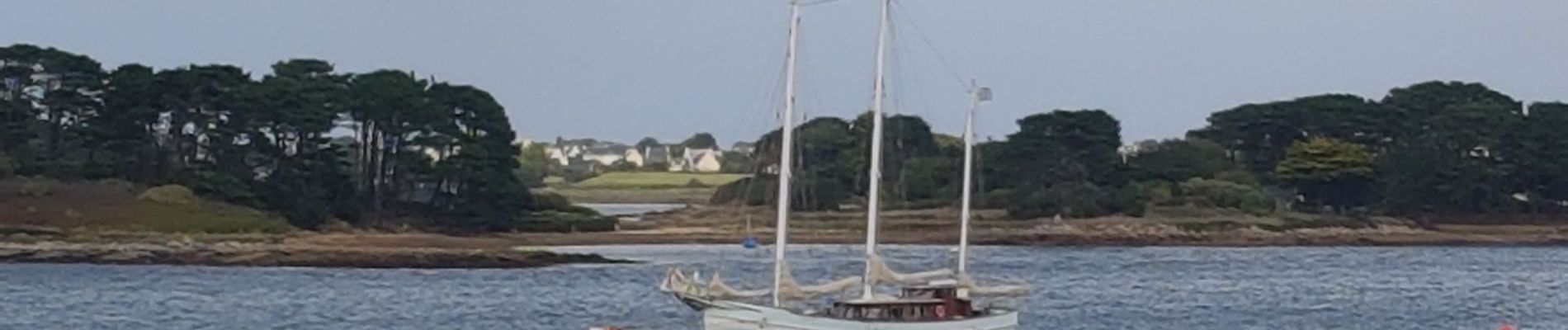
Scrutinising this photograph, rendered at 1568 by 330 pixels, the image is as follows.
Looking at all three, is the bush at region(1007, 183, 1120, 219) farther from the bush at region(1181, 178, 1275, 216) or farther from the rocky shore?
the rocky shore

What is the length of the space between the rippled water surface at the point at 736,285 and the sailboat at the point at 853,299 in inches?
545

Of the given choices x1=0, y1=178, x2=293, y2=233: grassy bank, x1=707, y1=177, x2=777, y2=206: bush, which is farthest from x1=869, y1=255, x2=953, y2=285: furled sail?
x1=707, y1=177, x2=777, y2=206: bush

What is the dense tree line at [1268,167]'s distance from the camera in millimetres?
147250

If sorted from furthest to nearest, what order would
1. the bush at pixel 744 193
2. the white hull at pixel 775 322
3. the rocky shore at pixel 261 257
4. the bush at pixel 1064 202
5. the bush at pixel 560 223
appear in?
the bush at pixel 1064 202 < the bush at pixel 560 223 < the bush at pixel 744 193 < the rocky shore at pixel 261 257 < the white hull at pixel 775 322

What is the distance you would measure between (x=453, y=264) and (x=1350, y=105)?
73904 millimetres

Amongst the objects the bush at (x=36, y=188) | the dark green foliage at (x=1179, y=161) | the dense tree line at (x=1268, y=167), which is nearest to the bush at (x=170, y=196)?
the bush at (x=36, y=188)

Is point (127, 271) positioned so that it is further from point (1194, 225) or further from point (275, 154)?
point (1194, 225)

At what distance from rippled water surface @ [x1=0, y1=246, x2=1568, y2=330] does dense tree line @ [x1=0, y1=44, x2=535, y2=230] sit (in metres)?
9.25

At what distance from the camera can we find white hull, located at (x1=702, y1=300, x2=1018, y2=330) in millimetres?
47875

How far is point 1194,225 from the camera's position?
468 ft

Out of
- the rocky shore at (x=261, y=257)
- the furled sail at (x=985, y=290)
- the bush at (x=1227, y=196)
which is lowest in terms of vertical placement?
the furled sail at (x=985, y=290)

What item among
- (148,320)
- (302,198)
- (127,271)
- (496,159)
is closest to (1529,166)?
(496,159)

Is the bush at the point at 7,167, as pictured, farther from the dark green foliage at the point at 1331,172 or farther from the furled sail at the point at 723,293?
the furled sail at the point at 723,293

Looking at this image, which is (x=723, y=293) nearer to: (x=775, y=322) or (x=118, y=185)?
(x=775, y=322)
